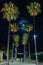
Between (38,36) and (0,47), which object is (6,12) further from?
(0,47)

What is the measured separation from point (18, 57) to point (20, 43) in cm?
644

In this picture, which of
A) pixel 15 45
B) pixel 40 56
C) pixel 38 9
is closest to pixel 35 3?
pixel 38 9

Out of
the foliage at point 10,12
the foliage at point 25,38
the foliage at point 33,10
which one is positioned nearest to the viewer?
the foliage at point 10,12

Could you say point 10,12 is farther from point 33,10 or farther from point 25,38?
point 25,38

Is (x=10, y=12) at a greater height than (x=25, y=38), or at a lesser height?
greater

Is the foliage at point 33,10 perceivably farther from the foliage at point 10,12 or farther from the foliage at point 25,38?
the foliage at point 25,38

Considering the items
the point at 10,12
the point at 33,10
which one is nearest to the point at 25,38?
the point at 33,10

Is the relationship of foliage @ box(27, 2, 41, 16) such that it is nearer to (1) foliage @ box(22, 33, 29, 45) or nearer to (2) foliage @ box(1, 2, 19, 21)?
(2) foliage @ box(1, 2, 19, 21)

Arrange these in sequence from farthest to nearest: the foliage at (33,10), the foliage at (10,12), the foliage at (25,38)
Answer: the foliage at (25,38) → the foliage at (33,10) → the foliage at (10,12)

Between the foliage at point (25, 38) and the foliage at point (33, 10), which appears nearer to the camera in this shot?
the foliage at point (33, 10)

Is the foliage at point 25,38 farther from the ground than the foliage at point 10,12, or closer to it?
closer to it

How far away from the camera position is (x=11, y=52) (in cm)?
8344

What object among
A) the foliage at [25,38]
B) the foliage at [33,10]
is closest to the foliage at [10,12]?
the foliage at [33,10]

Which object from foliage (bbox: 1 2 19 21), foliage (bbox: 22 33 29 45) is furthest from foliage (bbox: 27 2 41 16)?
foliage (bbox: 22 33 29 45)
